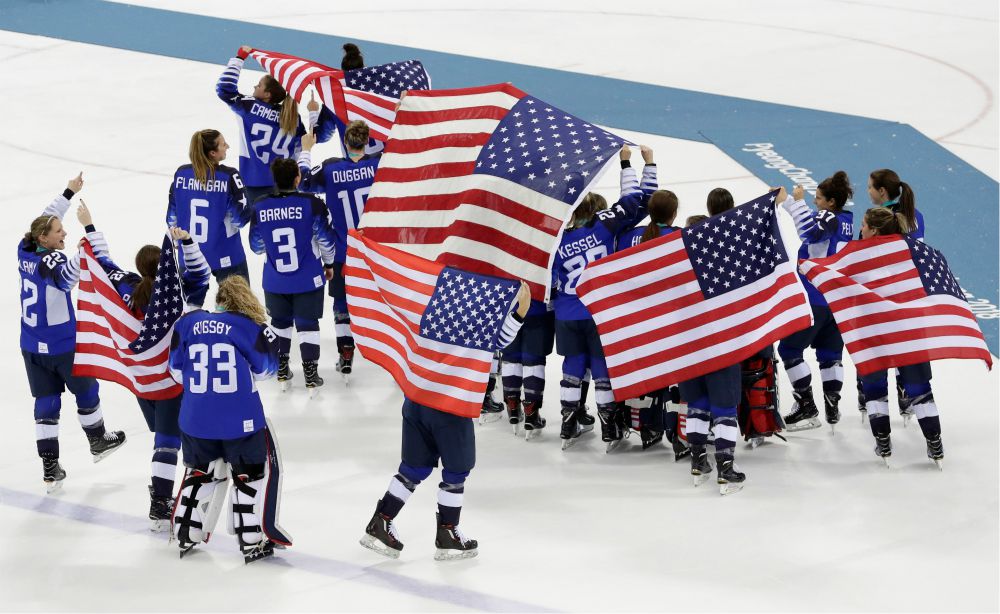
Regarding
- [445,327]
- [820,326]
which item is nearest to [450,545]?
[445,327]

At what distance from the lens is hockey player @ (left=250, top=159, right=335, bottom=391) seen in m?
10.2

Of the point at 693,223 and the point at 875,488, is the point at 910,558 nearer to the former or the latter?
the point at 875,488

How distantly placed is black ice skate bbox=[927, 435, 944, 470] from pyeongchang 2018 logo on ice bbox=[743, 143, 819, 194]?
20.1ft

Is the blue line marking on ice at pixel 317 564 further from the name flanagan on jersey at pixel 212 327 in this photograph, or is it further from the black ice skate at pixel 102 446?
the name flanagan on jersey at pixel 212 327

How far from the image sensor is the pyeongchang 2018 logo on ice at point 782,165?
49.3 ft

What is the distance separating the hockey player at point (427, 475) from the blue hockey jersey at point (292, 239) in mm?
2924

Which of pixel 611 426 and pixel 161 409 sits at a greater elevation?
pixel 161 409

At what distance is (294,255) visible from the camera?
1030cm

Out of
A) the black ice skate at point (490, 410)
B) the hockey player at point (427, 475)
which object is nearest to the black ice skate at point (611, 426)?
the black ice skate at point (490, 410)

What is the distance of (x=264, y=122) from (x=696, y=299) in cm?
502

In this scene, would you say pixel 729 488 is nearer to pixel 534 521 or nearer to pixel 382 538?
pixel 534 521

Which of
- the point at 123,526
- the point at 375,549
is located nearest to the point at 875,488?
the point at 375,549

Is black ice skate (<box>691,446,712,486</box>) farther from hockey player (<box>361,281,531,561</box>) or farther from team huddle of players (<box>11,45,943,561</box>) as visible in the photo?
hockey player (<box>361,281,531,561</box>)

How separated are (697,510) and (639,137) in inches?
358
